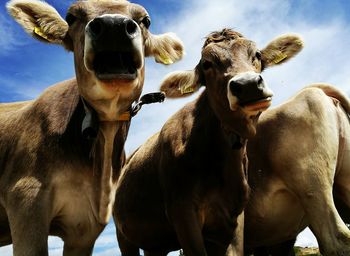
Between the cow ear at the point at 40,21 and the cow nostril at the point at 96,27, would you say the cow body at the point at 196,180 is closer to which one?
the cow ear at the point at 40,21

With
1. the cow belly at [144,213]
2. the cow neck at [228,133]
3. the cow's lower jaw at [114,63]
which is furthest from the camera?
the cow belly at [144,213]

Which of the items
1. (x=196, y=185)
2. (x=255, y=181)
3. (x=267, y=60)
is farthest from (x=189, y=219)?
(x=267, y=60)

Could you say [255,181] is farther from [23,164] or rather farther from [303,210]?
[23,164]

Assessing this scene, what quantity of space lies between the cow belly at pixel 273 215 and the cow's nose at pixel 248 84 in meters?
2.67

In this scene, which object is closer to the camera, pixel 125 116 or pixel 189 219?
pixel 125 116

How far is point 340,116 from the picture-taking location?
8.52 m

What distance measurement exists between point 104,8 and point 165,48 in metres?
1.21

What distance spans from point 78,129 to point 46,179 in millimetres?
707

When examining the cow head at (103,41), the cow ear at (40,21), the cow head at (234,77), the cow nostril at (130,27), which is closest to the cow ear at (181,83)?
the cow head at (234,77)

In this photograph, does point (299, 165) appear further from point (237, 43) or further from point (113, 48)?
point (113, 48)

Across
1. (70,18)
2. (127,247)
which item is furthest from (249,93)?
(127,247)

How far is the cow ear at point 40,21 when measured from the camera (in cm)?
587

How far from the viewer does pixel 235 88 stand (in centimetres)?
625

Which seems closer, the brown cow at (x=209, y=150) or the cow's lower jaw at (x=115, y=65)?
the cow's lower jaw at (x=115, y=65)
